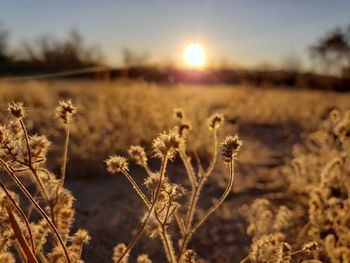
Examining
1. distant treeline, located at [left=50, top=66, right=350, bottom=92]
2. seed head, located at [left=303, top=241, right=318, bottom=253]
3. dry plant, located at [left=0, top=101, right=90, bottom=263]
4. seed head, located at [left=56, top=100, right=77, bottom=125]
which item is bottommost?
distant treeline, located at [left=50, top=66, right=350, bottom=92]

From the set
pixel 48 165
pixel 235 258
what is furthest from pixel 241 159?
pixel 235 258

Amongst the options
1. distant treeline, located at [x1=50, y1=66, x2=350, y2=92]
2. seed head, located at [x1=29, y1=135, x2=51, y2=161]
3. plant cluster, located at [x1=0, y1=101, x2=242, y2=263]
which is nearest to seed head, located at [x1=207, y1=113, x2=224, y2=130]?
plant cluster, located at [x1=0, y1=101, x2=242, y2=263]

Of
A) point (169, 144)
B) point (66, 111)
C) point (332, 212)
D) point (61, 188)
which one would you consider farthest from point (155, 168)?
point (169, 144)

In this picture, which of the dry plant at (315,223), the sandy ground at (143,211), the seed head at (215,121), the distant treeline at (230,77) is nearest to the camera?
the seed head at (215,121)

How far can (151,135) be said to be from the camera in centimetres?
596

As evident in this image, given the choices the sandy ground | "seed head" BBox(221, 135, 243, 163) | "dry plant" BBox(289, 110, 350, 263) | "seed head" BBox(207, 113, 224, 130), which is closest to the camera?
"seed head" BBox(221, 135, 243, 163)

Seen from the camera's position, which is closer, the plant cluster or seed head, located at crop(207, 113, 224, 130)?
the plant cluster

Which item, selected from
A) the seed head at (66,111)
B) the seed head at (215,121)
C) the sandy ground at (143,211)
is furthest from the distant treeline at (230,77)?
the seed head at (66,111)

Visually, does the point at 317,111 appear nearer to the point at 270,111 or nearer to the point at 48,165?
the point at 270,111

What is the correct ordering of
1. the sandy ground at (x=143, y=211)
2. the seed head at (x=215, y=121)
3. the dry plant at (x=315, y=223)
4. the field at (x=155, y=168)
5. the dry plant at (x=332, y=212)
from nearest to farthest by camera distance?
the seed head at (x=215, y=121) → the dry plant at (x=315, y=223) → the dry plant at (x=332, y=212) → the sandy ground at (x=143, y=211) → the field at (x=155, y=168)

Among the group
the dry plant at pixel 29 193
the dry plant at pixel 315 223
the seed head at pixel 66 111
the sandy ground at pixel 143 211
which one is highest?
the seed head at pixel 66 111

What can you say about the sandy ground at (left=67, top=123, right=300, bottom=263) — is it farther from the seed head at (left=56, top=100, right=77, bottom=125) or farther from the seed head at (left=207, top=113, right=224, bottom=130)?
the seed head at (left=56, top=100, right=77, bottom=125)

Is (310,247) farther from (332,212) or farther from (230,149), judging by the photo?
(332,212)

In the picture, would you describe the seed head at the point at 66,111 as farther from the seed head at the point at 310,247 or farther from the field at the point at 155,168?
the seed head at the point at 310,247
